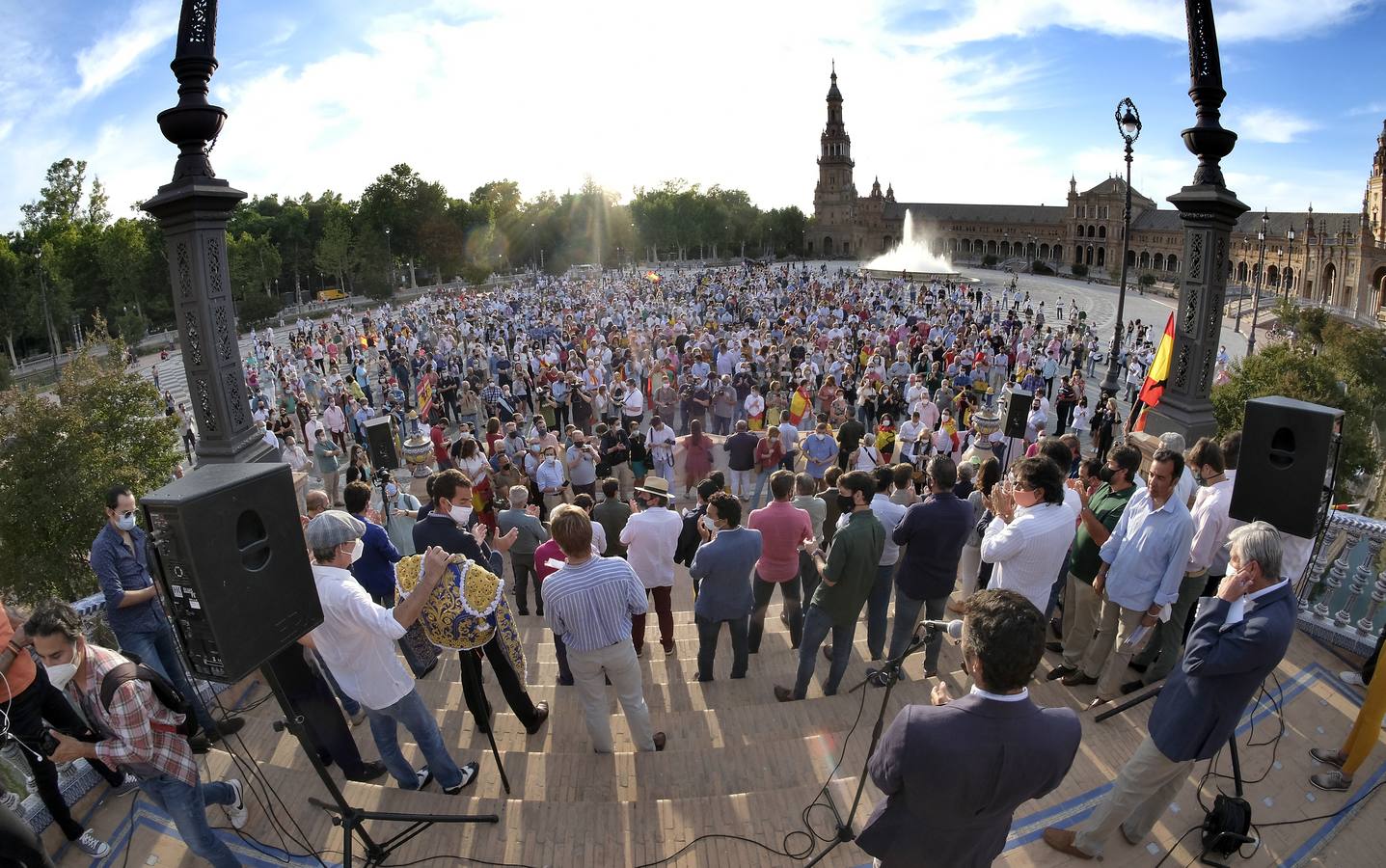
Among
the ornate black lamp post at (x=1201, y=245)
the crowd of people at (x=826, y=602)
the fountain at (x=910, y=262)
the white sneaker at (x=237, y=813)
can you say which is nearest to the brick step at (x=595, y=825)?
the white sneaker at (x=237, y=813)

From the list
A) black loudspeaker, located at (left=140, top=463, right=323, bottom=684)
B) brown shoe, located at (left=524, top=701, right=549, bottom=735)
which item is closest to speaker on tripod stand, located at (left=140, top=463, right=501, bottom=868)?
black loudspeaker, located at (left=140, top=463, right=323, bottom=684)

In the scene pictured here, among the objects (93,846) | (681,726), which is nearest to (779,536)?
(681,726)

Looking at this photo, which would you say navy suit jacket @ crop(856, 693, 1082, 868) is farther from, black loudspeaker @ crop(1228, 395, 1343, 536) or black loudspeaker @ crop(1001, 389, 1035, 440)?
black loudspeaker @ crop(1001, 389, 1035, 440)

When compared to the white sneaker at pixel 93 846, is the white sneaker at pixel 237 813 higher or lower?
higher

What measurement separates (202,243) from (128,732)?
3.51 m

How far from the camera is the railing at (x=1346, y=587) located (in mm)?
5098

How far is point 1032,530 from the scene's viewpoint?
4.18m

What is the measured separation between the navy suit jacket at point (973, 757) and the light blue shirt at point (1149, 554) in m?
2.33

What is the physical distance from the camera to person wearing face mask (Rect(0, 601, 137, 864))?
3.60m

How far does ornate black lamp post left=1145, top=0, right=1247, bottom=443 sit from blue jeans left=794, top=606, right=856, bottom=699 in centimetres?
432

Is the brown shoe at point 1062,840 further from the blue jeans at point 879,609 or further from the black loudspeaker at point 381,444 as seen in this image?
Result: the black loudspeaker at point 381,444

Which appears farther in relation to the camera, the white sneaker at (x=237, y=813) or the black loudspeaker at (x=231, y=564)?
the white sneaker at (x=237, y=813)

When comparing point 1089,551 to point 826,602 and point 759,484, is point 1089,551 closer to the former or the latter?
point 826,602

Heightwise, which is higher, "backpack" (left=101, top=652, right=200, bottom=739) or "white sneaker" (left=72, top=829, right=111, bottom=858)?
"backpack" (left=101, top=652, right=200, bottom=739)
